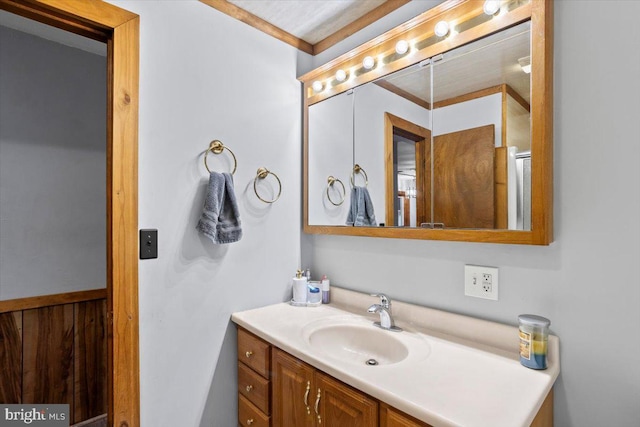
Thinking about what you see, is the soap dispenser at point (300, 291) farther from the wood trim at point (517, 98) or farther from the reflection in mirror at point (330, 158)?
the wood trim at point (517, 98)

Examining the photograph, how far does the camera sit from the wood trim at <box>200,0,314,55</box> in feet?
4.86

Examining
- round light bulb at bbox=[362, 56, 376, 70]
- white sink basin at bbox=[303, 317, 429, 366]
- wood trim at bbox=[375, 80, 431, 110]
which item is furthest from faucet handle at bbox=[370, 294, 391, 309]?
round light bulb at bbox=[362, 56, 376, 70]

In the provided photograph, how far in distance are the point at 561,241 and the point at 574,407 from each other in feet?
1.69

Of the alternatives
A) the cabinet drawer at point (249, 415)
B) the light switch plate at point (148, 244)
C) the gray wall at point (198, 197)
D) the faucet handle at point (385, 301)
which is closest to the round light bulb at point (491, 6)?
the gray wall at point (198, 197)

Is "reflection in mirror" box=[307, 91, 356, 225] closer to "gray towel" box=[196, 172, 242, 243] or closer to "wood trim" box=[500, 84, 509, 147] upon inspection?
"gray towel" box=[196, 172, 242, 243]

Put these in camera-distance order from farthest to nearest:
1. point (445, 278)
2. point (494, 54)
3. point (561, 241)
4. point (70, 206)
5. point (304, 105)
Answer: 1. point (70, 206)
2. point (304, 105)
3. point (445, 278)
4. point (494, 54)
5. point (561, 241)

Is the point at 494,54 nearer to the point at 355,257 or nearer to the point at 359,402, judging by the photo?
the point at 355,257

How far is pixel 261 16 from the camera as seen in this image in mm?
1602

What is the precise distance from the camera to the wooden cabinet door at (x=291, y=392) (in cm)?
111

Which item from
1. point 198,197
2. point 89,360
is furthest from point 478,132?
point 89,360

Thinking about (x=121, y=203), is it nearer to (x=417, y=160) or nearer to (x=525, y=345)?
(x=417, y=160)

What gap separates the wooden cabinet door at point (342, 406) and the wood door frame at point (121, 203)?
72 cm

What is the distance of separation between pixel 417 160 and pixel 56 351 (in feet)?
7.83

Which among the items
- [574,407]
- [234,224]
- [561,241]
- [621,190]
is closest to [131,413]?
[234,224]
